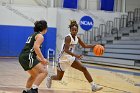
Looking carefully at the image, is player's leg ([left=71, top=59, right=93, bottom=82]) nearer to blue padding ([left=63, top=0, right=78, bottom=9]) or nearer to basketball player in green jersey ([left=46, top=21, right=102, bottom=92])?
basketball player in green jersey ([left=46, top=21, right=102, bottom=92])

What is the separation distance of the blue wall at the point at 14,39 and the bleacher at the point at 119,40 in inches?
111

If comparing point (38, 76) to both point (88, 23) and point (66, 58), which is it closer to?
point (66, 58)

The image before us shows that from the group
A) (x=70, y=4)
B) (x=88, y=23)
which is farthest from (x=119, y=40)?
(x=70, y=4)

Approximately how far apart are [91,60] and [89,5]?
20.2 ft

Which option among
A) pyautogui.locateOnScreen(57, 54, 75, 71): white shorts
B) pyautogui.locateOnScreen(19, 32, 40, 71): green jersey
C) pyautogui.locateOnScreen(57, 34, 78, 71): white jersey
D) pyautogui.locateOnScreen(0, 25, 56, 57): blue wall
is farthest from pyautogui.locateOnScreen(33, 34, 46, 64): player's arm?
pyautogui.locateOnScreen(0, 25, 56, 57): blue wall

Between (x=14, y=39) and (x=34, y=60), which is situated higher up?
(x=34, y=60)

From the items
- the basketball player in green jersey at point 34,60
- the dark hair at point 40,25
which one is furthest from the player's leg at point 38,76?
the dark hair at point 40,25

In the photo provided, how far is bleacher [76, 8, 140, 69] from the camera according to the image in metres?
20.4

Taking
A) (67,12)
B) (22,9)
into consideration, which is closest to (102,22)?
(67,12)

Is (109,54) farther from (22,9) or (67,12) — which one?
(22,9)

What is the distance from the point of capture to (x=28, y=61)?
22.5ft

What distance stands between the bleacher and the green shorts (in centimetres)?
1212

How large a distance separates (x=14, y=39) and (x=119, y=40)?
8.12m

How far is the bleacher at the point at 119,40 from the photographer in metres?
20.4
